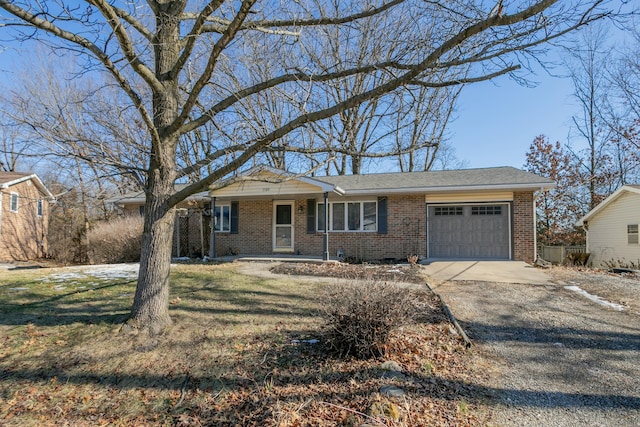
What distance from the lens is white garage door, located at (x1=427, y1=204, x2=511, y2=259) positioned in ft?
40.2

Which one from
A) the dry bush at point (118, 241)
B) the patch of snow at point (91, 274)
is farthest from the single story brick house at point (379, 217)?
the patch of snow at point (91, 274)

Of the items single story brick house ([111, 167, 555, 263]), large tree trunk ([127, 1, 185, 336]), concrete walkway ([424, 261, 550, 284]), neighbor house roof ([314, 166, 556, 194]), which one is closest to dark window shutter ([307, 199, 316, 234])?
single story brick house ([111, 167, 555, 263])

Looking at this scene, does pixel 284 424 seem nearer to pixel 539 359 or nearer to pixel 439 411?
pixel 439 411

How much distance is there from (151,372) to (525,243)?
12.1 m

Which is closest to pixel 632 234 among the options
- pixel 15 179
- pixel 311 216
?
pixel 311 216

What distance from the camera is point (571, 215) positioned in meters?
22.2

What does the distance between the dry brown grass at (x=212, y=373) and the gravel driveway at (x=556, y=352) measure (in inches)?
14.4

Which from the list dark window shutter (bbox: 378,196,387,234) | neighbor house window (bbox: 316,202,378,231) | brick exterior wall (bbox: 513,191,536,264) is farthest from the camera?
neighbor house window (bbox: 316,202,378,231)

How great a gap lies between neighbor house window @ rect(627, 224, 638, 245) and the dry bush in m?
→ 20.2

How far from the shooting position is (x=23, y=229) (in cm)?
1881

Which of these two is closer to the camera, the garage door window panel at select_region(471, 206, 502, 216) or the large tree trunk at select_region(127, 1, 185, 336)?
the large tree trunk at select_region(127, 1, 185, 336)

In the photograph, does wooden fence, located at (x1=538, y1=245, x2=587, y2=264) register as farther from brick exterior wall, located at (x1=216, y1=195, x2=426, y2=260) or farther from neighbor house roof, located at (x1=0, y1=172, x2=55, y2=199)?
neighbor house roof, located at (x1=0, y1=172, x2=55, y2=199)

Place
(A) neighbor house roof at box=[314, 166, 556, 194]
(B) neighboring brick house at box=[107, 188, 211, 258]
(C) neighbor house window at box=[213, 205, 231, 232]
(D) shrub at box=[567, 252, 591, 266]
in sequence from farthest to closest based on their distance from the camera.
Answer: (D) shrub at box=[567, 252, 591, 266], (C) neighbor house window at box=[213, 205, 231, 232], (B) neighboring brick house at box=[107, 188, 211, 258], (A) neighbor house roof at box=[314, 166, 556, 194]

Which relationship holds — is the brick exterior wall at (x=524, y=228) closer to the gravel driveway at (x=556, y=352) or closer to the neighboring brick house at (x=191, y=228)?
the gravel driveway at (x=556, y=352)
